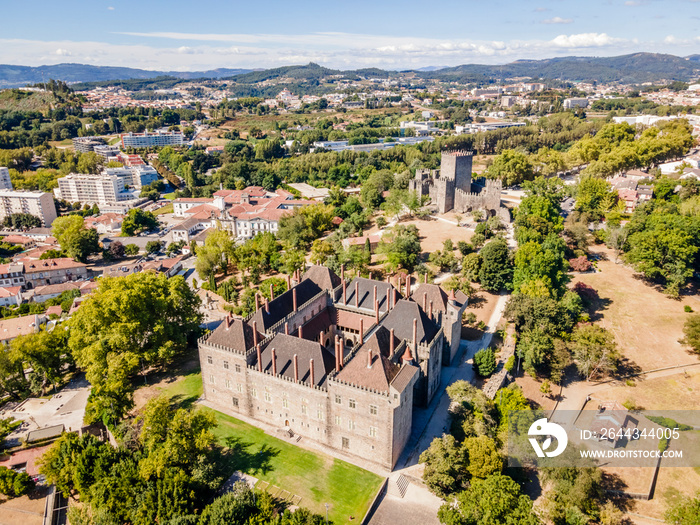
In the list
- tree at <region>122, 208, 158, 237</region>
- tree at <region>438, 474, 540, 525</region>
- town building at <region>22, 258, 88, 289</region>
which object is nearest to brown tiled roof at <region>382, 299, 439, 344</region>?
tree at <region>438, 474, 540, 525</region>

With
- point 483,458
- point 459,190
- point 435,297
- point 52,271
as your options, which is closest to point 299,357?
point 483,458

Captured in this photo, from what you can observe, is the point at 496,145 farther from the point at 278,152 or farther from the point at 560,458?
the point at 560,458

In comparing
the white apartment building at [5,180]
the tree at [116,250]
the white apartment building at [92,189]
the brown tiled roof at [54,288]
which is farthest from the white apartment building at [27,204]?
the brown tiled roof at [54,288]

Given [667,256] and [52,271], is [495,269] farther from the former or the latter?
[52,271]

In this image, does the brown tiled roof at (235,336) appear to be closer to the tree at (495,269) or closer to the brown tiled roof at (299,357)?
the brown tiled roof at (299,357)

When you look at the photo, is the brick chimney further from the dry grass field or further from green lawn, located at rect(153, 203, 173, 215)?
green lawn, located at rect(153, 203, 173, 215)

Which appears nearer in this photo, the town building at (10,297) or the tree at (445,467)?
the tree at (445,467)
